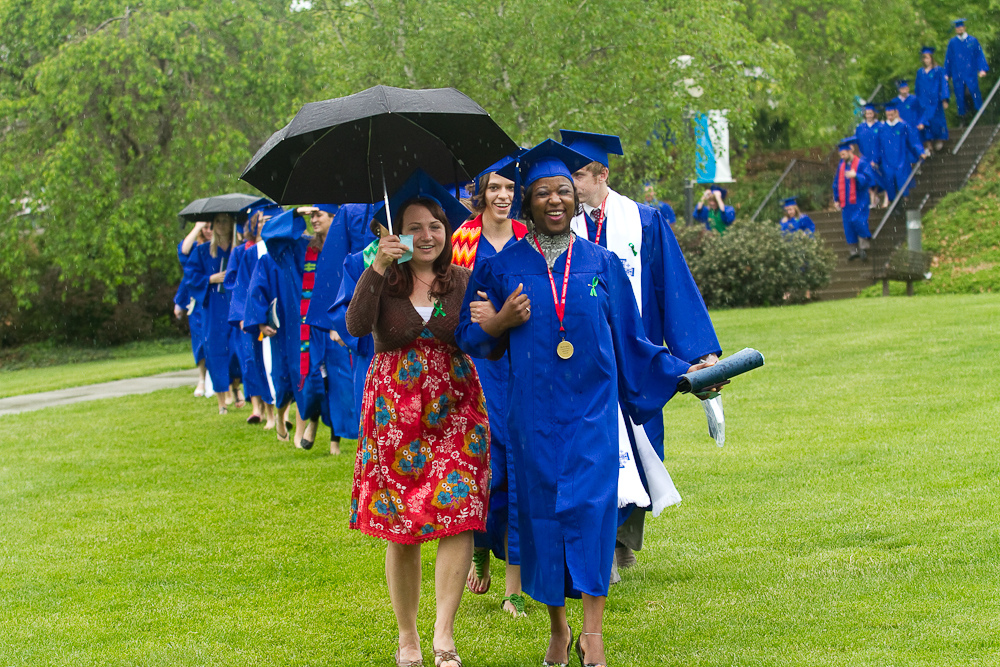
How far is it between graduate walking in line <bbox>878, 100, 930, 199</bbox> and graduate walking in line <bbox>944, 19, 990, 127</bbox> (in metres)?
1.87

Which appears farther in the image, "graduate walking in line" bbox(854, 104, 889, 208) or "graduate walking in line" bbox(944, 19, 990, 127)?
"graduate walking in line" bbox(944, 19, 990, 127)

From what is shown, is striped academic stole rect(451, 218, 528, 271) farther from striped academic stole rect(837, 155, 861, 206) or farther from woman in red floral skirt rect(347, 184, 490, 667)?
striped academic stole rect(837, 155, 861, 206)

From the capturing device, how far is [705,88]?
59.3ft

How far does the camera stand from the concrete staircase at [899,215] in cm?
2346

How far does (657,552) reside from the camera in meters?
6.27

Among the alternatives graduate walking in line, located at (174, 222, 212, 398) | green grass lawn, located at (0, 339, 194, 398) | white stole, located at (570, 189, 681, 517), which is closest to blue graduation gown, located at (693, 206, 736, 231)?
green grass lawn, located at (0, 339, 194, 398)

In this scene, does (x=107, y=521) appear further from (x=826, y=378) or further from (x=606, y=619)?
(x=826, y=378)

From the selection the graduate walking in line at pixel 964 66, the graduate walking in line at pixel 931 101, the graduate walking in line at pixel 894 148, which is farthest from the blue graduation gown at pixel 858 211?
the graduate walking in line at pixel 964 66

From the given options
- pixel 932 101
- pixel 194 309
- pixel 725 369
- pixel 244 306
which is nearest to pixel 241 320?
pixel 244 306

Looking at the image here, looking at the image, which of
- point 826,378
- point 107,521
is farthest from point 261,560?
point 826,378

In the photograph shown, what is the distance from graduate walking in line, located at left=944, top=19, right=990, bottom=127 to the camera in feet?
85.6

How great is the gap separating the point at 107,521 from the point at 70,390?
11.3 meters

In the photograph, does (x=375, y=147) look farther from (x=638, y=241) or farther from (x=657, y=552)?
(x=657, y=552)

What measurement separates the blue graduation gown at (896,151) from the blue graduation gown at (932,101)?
2.81 ft
